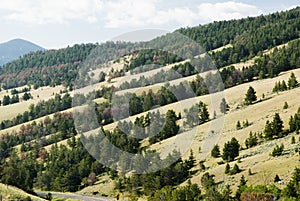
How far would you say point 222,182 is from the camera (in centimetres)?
6956

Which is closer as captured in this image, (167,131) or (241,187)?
(241,187)

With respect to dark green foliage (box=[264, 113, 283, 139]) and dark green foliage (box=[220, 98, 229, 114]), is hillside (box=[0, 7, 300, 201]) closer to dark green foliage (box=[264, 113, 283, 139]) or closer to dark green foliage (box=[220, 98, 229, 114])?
dark green foliage (box=[264, 113, 283, 139])

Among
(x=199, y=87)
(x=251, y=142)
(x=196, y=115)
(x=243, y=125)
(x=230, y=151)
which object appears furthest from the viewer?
(x=199, y=87)

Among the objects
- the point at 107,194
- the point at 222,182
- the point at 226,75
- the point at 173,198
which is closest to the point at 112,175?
the point at 107,194

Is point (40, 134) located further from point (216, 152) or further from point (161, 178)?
point (216, 152)

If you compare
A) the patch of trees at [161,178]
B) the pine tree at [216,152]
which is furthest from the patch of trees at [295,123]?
the patch of trees at [161,178]

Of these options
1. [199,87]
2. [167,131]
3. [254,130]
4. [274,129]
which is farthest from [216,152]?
[199,87]

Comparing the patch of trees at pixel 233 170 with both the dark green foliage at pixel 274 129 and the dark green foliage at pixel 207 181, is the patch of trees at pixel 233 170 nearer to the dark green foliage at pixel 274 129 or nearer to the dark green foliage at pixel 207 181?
the dark green foliage at pixel 207 181

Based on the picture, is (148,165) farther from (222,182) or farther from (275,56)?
(275,56)

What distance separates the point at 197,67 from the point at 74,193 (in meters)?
109

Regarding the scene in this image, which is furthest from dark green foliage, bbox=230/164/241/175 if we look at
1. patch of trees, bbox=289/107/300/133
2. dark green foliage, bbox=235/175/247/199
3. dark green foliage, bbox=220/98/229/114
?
dark green foliage, bbox=220/98/229/114

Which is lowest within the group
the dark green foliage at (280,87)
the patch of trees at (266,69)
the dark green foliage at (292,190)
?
the dark green foliage at (292,190)

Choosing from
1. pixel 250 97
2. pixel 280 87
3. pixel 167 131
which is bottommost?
pixel 167 131

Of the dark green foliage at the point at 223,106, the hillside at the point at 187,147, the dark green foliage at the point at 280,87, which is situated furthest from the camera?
the dark green foliage at the point at 223,106
